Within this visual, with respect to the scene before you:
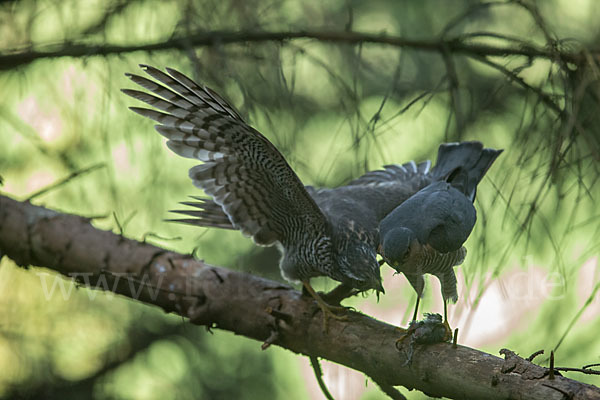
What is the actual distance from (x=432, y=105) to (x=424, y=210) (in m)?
1.05

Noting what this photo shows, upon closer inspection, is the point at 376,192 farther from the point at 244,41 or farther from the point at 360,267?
the point at 244,41

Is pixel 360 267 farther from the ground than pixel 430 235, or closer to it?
closer to it

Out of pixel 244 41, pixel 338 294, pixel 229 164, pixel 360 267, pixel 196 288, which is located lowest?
pixel 196 288

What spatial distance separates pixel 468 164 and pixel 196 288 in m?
1.25

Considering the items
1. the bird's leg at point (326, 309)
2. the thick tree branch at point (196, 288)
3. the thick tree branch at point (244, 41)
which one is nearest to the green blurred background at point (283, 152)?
the thick tree branch at point (244, 41)

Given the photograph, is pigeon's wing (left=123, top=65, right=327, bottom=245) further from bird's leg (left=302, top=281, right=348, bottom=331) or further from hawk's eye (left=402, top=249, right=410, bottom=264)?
hawk's eye (left=402, top=249, right=410, bottom=264)

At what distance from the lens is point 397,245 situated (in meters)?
2.16

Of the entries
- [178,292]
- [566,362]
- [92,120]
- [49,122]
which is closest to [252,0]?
[92,120]

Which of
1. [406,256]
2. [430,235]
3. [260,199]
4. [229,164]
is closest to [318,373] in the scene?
[406,256]

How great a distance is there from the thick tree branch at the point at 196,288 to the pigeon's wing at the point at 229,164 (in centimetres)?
34

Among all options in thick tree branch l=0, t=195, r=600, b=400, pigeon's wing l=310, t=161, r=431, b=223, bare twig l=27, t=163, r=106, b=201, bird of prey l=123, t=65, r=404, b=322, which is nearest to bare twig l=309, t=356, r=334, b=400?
thick tree branch l=0, t=195, r=600, b=400

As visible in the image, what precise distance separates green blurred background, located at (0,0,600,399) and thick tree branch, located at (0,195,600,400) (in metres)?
0.15

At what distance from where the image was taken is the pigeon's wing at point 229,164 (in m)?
2.27

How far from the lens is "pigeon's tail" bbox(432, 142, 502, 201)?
2.62 m
